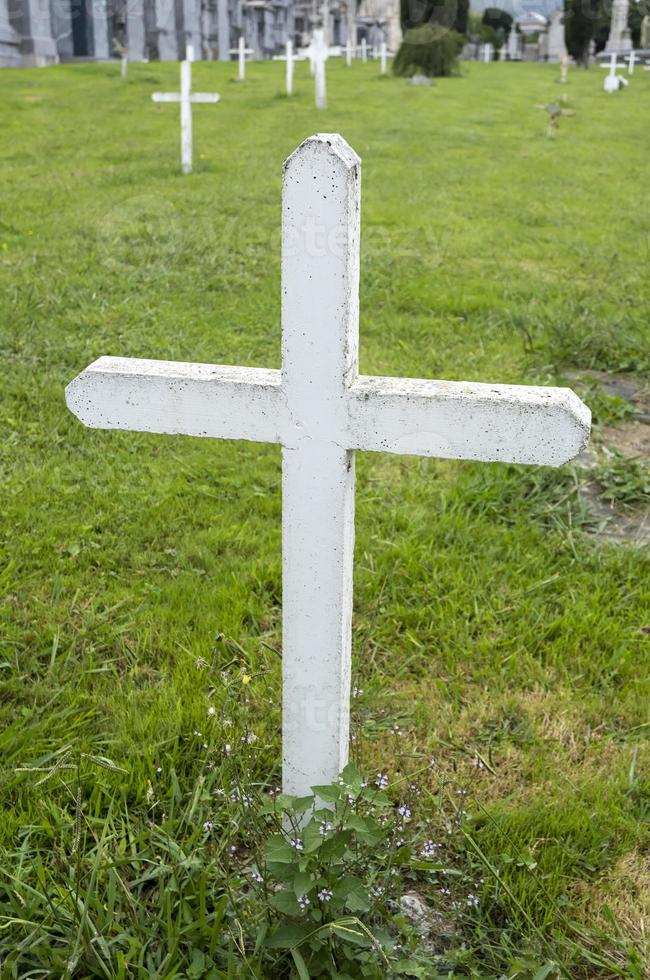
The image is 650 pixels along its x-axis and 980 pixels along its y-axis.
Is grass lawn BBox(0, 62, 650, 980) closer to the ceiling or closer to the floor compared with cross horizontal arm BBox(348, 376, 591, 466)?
closer to the floor

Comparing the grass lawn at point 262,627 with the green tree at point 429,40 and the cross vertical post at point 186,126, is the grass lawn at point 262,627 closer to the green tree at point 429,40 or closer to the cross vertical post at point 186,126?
the cross vertical post at point 186,126

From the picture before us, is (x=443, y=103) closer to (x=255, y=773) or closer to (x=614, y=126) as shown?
(x=614, y=126)

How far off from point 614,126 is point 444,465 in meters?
16.8

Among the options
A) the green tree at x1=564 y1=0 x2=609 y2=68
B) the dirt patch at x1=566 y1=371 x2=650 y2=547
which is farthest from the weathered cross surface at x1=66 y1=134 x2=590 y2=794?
the green tree at x1=564 y1=0 x2=609 y2=68

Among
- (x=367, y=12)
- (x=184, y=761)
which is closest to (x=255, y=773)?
(x=184, y=761)

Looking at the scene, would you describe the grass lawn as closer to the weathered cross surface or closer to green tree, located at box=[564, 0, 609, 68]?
the weathered cross surface

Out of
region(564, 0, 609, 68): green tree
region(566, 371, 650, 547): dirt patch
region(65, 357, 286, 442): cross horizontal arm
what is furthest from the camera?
region(564, 0, 609, 68): green tree

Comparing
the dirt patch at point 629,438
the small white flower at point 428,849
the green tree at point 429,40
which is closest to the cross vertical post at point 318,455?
the small white flower at point 428,849

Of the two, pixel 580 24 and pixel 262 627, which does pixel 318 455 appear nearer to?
pixel 262 627

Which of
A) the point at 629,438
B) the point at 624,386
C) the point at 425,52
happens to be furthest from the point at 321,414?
the point at 425,52

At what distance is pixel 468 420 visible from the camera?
65.2 inches

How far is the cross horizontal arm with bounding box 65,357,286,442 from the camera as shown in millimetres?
1736

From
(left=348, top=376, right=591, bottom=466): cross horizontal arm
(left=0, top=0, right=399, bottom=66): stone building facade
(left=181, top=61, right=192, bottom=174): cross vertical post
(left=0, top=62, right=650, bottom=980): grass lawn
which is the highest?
(left=0, top=0, right=399, bottom=66): stone building facade

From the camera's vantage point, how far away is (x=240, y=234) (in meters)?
8.02
